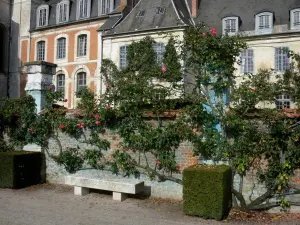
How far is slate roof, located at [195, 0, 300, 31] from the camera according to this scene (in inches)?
727

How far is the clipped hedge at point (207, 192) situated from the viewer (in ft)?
17.7

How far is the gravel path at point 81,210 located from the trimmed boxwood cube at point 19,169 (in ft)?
1.00

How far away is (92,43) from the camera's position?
2252cm

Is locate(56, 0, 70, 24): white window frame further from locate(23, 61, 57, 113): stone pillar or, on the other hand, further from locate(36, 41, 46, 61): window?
locate(23, 61, 57, 113): stone pillar

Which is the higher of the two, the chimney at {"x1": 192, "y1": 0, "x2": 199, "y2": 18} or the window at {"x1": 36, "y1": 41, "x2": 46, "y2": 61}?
the chimney at {"x1": 192, "y1": 0, "x2": 199, "y2": 18}

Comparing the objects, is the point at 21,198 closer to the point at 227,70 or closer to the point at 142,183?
the point at 142,183

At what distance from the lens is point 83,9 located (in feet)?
77.2

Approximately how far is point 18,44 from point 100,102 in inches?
829

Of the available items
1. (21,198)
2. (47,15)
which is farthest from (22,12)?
(21,198)

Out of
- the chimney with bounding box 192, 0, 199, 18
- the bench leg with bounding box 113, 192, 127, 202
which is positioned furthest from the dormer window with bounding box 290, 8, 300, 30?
the bench leg with bounding box 113, 192, 127, 202

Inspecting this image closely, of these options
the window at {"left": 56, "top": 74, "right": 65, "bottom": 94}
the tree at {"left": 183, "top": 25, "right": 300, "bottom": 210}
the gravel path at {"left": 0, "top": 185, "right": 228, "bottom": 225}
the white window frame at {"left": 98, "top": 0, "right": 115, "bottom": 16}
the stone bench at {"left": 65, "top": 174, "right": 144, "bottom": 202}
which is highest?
the white window frame at {"left": 98, "top": 0, "right": 115, "bottom": 16}

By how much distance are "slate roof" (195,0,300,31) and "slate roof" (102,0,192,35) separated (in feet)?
4.20

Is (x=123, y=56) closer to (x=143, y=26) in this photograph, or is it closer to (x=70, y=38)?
(x=143, y=26)

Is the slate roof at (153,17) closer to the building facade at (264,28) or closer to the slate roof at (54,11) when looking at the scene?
the slate roof at (54,11)
